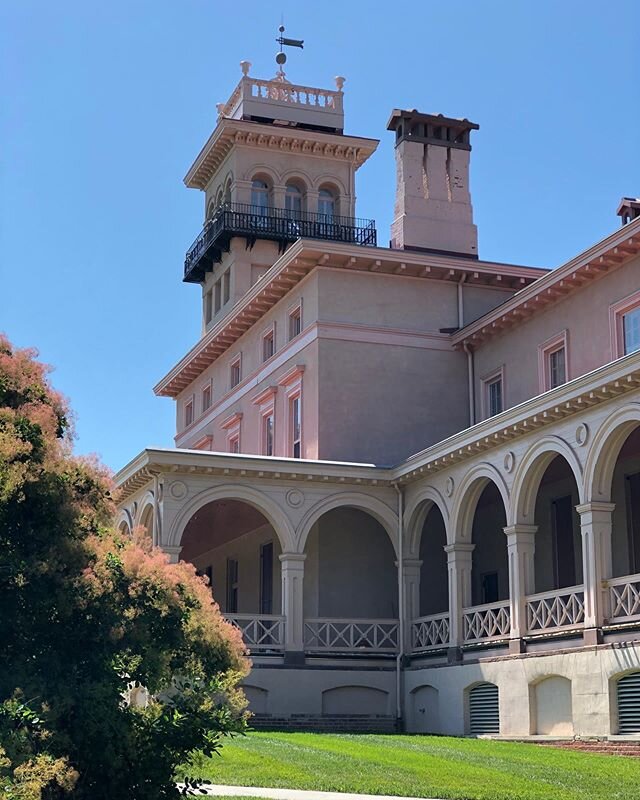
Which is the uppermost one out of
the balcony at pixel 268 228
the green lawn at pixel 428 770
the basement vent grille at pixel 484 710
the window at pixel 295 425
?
the balcony at pixel 268 228

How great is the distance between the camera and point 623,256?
28500 millimetres

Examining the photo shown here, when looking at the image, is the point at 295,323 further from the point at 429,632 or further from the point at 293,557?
the point at 429,632

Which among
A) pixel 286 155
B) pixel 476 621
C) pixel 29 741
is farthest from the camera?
pixel 286 155

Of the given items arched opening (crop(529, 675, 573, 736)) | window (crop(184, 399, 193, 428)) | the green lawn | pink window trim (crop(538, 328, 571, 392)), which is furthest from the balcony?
the green lawn

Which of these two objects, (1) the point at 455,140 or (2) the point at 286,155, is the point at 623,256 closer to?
(1) the point at 455,140

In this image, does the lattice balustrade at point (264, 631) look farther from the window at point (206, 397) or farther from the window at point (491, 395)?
the window at point (206, 397)

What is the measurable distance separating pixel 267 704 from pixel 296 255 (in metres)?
12.0

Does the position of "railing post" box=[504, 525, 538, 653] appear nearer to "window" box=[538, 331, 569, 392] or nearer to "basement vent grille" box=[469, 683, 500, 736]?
"basement vent grille" box=[469, 683, 500, 736]

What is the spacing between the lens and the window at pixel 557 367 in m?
31.3

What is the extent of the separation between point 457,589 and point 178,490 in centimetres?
683

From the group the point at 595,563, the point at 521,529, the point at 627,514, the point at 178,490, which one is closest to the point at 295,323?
the point at 178,490

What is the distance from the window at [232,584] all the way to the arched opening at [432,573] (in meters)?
8.66

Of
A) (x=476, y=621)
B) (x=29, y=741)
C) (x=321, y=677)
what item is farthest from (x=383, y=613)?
(x=29, y=741)

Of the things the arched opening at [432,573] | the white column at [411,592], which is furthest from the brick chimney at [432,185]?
the white column at [411,592]
